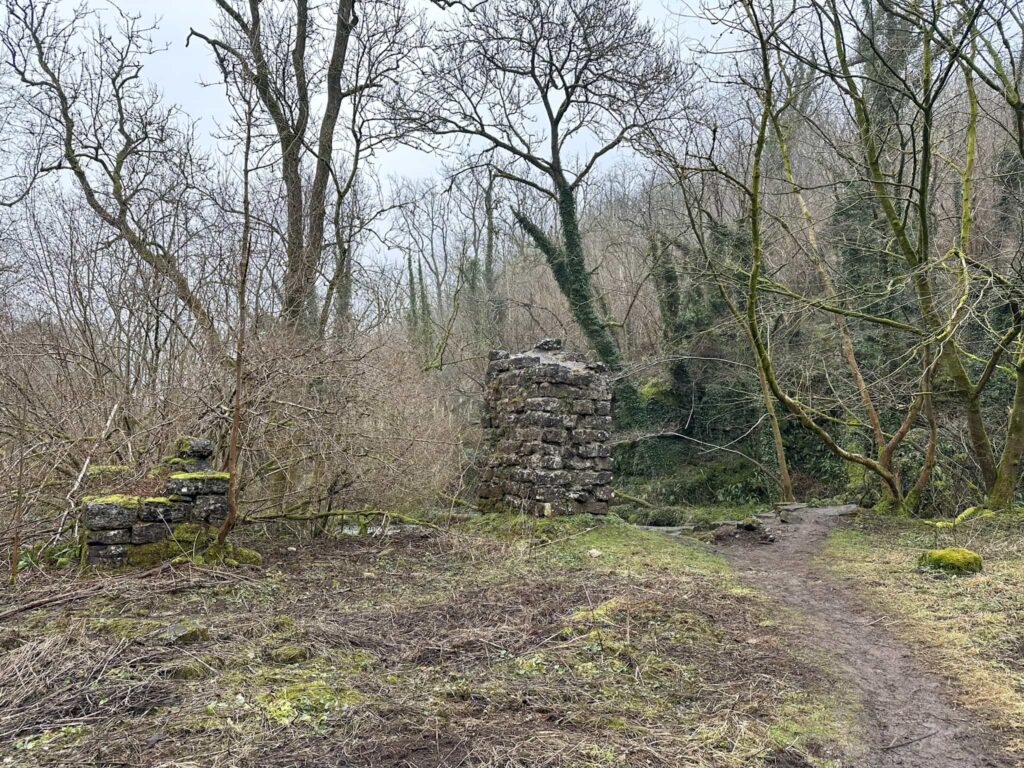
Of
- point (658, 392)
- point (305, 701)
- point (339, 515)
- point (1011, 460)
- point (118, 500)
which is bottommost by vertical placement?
point (305, 701)

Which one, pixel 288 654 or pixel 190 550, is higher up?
pixel 190 550

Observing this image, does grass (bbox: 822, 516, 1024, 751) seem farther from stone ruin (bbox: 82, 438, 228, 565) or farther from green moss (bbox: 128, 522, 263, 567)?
stone ruin (bbox: 82, 438, 228, 565)

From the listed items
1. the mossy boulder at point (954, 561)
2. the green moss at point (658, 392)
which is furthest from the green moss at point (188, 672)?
the green moss at point (658, 392)

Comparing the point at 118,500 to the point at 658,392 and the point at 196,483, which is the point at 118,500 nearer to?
the point at 196,483

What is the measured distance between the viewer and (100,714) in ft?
10.2

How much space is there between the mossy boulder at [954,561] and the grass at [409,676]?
6.15ft

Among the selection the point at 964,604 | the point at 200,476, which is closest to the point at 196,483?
the point at 200,476

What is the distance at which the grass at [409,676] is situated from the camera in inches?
116

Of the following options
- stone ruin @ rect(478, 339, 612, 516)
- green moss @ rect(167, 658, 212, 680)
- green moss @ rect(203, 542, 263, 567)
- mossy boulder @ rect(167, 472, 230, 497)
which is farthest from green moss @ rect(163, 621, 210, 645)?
stone ruin @ rect(478, 339, 612, 516)

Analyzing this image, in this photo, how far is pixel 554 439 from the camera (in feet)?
32.9

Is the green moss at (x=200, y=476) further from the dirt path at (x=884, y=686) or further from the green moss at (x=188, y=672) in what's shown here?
the dirt path at (x=884, y=686)

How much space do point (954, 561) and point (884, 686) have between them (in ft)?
9.79

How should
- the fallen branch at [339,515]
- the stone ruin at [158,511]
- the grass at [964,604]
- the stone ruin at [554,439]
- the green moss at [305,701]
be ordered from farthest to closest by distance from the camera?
the stone ruin at [554,439] < the fallen branch at [339,515] < the stone ruin at [158,511] < the grass at [964,604] < the green moss at [305,701]

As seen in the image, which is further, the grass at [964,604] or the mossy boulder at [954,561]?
the mossy boulder at [954,561]
